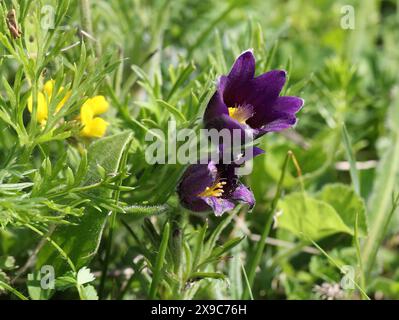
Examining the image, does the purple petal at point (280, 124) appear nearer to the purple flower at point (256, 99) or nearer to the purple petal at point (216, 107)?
the purple flower at point (256, 99)

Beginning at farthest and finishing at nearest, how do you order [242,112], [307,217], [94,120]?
[307,217], [94,120], [242,112]

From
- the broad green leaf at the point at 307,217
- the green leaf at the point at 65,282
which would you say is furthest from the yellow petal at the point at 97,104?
the broad green leaf at the point at 307,217

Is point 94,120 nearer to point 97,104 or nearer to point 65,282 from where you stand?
point 97,104

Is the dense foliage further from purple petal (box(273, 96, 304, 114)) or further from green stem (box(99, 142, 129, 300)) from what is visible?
purple petal (box(273, 96, 304, 114))

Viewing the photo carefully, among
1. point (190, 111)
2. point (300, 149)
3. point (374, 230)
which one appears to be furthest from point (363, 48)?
point (190, 111)

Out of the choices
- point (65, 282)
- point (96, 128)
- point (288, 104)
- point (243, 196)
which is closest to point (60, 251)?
point (65, 282)

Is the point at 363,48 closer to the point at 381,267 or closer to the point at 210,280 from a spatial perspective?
the point at 381,267
